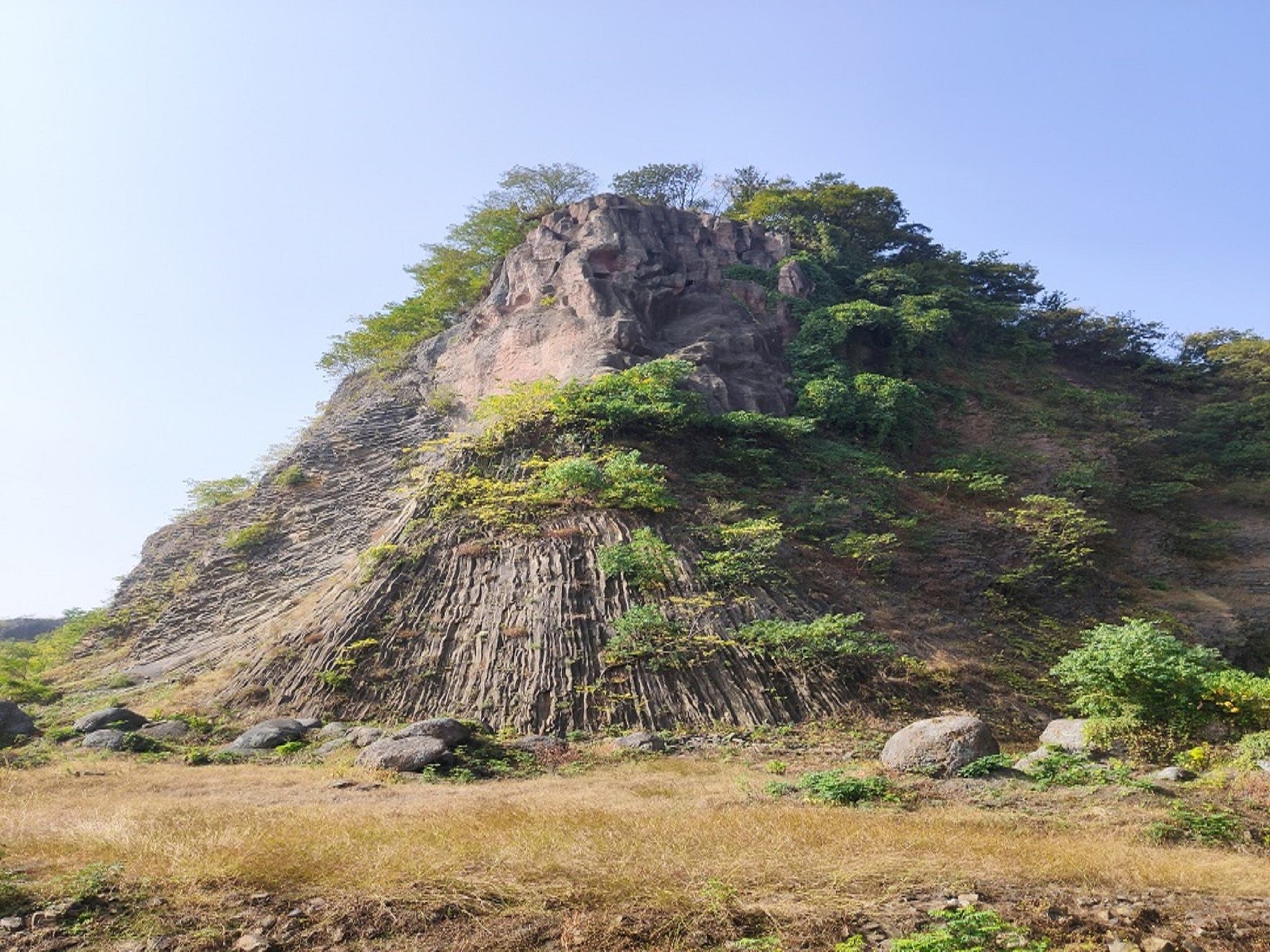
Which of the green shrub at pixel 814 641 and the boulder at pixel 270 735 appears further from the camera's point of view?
the green shrub at pixel 814 641

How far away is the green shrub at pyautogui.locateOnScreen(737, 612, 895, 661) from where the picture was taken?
13859 mm

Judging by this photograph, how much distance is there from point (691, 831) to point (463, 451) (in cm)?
1401

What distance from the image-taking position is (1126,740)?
1060cm

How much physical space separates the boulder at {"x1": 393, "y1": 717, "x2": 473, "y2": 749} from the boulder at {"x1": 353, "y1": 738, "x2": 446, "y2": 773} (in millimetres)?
182

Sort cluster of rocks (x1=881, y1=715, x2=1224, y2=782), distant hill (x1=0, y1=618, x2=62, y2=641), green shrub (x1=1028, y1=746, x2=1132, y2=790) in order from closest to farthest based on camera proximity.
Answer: green shrub (x1=1028, y1=746, x2=1132, y2=790) → cluster of rocks (x1=881, y1=715, x2=1224, y2=782) → distant hill (x1=0, y1=618, x2=62, y2=641)

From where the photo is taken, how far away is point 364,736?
12.4 m

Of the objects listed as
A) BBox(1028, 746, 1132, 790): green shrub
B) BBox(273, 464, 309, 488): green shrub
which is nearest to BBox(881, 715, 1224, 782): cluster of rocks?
BBox(1028, 746, 1132, 790): green shrub

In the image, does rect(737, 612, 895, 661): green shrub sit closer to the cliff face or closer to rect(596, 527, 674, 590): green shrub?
the cliff face

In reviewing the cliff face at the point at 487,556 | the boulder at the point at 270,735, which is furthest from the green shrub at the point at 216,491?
the boulder at the point at 270,735

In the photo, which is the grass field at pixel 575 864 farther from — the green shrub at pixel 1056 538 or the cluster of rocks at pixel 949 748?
the green shrub at pixel 1056 538

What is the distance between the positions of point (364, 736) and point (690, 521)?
27.5 feet

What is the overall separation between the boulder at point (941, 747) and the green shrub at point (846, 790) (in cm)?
134

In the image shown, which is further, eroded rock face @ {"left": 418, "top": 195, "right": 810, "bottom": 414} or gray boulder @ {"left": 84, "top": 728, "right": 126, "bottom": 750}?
eroded rock face @ {"left": 418, "top": 195, "right": 810, "bottom": 414}

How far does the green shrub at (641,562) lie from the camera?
50.8ft
